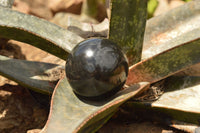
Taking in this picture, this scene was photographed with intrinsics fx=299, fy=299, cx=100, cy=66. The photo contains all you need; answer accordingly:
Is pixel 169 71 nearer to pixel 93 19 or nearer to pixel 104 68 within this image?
pixel 104 68

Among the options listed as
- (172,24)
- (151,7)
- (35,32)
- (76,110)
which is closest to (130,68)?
(76,110)

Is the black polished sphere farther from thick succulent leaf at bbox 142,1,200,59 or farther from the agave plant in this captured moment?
thick succulent leaf at bbox 142,1,200,59

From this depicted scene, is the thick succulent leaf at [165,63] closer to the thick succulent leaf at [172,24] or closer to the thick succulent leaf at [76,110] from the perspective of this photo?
the thick succulent leaf at [76,110]

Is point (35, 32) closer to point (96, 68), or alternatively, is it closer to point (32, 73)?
point (32, 73)

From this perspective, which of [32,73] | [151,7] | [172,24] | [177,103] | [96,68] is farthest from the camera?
[151,7]

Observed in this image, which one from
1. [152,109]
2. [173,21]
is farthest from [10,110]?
[173,21]

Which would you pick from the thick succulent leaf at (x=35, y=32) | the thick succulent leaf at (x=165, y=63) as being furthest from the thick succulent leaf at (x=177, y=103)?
the thick succulent leaf at (x=35, y=32)
